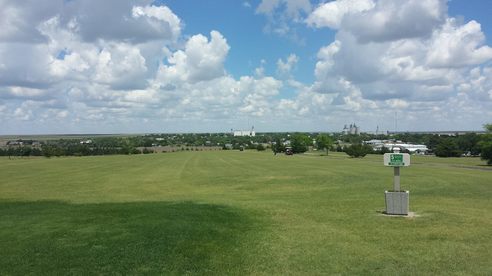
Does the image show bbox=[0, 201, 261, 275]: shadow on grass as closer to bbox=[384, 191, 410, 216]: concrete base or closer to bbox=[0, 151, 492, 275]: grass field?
bbox=[0, 151, 492, 275]: grass field

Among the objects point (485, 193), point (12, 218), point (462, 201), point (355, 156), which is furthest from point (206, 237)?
point (355, 156)

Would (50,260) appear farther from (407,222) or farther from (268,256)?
(407,222)

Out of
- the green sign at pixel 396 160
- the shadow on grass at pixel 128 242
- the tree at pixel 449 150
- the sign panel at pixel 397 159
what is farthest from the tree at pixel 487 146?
the shadow on grass at pixel 128 242

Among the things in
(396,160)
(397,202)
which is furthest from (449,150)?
(397,202)

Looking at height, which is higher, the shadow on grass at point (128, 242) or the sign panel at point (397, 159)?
the sign panel at point (397, 159)

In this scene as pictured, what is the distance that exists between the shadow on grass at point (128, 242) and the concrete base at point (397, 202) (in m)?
4.92

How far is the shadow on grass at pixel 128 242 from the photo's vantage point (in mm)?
10148

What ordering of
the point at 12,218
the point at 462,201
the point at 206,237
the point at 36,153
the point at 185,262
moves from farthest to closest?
the point at 36,153
the point at 462,201
the point at 12,218
the point at 206,237
the point at 185,262

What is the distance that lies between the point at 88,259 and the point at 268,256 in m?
4.20

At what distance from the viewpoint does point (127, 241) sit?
12.4m

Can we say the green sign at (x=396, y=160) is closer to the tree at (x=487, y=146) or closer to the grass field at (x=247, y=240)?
the grass field at (x=247, y=240)

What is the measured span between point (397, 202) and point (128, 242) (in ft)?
31.3

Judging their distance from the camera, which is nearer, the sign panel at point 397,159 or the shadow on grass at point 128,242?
the shadow on grass at point 128,242

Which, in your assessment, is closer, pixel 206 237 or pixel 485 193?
pixel 206 237
